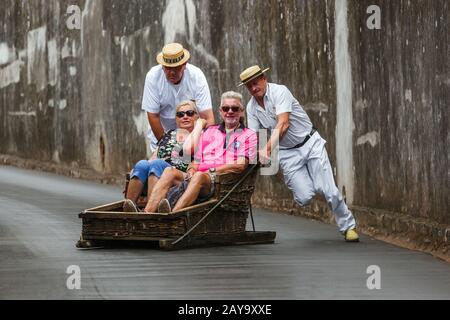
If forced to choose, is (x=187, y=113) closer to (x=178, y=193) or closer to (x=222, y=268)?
(x=178, y=193)

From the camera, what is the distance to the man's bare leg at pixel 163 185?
38.5 feet

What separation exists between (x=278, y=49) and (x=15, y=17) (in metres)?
12.5

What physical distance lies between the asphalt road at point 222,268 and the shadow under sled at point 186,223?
0.38 ft

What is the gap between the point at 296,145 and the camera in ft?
41.2

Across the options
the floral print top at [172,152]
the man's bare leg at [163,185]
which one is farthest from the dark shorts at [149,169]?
the floral print top at [172,152]

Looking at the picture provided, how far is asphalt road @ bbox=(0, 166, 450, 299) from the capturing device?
9.15 metres

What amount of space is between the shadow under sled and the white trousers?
51 centimetres

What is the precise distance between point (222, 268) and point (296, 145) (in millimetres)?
2387

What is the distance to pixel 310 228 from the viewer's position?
13.9 m

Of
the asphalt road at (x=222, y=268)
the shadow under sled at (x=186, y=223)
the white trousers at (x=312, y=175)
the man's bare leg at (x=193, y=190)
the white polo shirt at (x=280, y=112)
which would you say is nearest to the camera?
the asphalt road at (x=222, y=268)

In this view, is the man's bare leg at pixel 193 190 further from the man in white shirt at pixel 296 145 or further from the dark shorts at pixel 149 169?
the man in white shirt at pixel 296 145

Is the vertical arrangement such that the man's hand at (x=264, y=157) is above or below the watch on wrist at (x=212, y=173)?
above

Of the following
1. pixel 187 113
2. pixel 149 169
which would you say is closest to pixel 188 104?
pixel 187 113

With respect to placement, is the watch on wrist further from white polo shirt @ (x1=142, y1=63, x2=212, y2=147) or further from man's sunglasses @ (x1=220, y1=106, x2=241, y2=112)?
white polo shirt @ (x1=142, y1=63, x2=212, y2=147)
